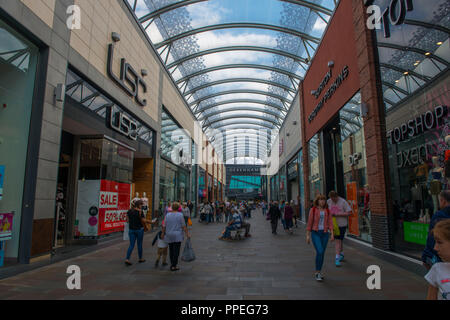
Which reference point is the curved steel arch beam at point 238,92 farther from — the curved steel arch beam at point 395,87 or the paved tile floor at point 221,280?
the paved tile floor at point 221,280

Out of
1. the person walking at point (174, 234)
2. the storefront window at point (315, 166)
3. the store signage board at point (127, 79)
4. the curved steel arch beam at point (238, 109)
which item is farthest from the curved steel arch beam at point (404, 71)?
the curved steel arch beam at point (238, 109)

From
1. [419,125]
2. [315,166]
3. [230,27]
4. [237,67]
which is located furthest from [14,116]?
[237,67]

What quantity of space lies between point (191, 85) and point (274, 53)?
7588mm

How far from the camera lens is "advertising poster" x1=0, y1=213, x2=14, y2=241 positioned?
18.5ft

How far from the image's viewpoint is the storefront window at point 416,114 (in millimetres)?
5285

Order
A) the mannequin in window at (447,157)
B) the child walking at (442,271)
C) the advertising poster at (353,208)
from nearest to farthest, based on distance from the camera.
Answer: the child walking at (442,271), the mannequin in window at (447,157), the advertising poster at (353,208)

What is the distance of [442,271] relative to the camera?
1.80m

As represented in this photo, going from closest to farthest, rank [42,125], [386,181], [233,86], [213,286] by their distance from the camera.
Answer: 1. [213,286]
2. [42,125]
3. [386,181]
4. [233,86]

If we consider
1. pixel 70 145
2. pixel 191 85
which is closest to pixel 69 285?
pixel 70 145

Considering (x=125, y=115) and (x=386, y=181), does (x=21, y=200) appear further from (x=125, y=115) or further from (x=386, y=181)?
(x=386, y=181)

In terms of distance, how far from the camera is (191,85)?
23.2 m

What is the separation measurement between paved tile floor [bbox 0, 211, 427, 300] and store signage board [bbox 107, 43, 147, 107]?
654 cm

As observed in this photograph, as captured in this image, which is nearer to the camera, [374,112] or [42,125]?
[42,125]

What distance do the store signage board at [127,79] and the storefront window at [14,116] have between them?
3.57 metres
